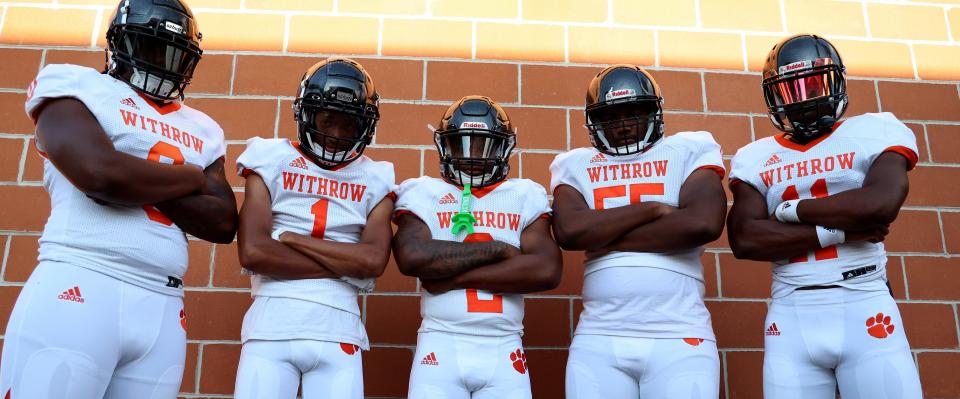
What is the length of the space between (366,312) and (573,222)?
4.84ft

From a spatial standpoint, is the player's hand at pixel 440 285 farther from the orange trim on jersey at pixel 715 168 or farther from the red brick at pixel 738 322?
the red brick at pixel 738 322

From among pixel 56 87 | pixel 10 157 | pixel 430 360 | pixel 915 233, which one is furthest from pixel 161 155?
pixel 915 233

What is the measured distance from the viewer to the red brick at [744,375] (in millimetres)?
4121

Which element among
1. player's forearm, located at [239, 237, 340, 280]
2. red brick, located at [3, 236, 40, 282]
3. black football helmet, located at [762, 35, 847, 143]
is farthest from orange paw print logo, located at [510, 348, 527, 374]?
red brick, located at [3, 236, 40, 282]

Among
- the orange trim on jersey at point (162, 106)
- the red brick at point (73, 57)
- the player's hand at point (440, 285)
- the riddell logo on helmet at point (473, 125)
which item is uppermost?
the red brick at point (73, 57)

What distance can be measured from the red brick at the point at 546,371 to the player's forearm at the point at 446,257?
121cm

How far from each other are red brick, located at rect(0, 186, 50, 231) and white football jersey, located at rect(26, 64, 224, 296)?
63.7 inches

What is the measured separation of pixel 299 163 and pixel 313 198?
16cm

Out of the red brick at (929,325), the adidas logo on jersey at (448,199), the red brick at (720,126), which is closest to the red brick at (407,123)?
the adidas logo on jersey at (448,199)

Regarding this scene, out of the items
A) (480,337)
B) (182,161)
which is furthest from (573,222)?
(182,161)

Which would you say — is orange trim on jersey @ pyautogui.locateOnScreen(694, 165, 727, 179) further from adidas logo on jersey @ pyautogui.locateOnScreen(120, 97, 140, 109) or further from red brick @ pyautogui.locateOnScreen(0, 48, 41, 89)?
red brick @ pyautogui.locateOnScreen(0, 48, 41, 89)

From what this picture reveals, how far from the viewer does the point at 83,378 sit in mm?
2342

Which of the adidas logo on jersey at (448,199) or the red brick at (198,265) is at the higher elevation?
the adidas logo on jersey at (448,199)

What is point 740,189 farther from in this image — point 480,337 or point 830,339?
point 480,337
